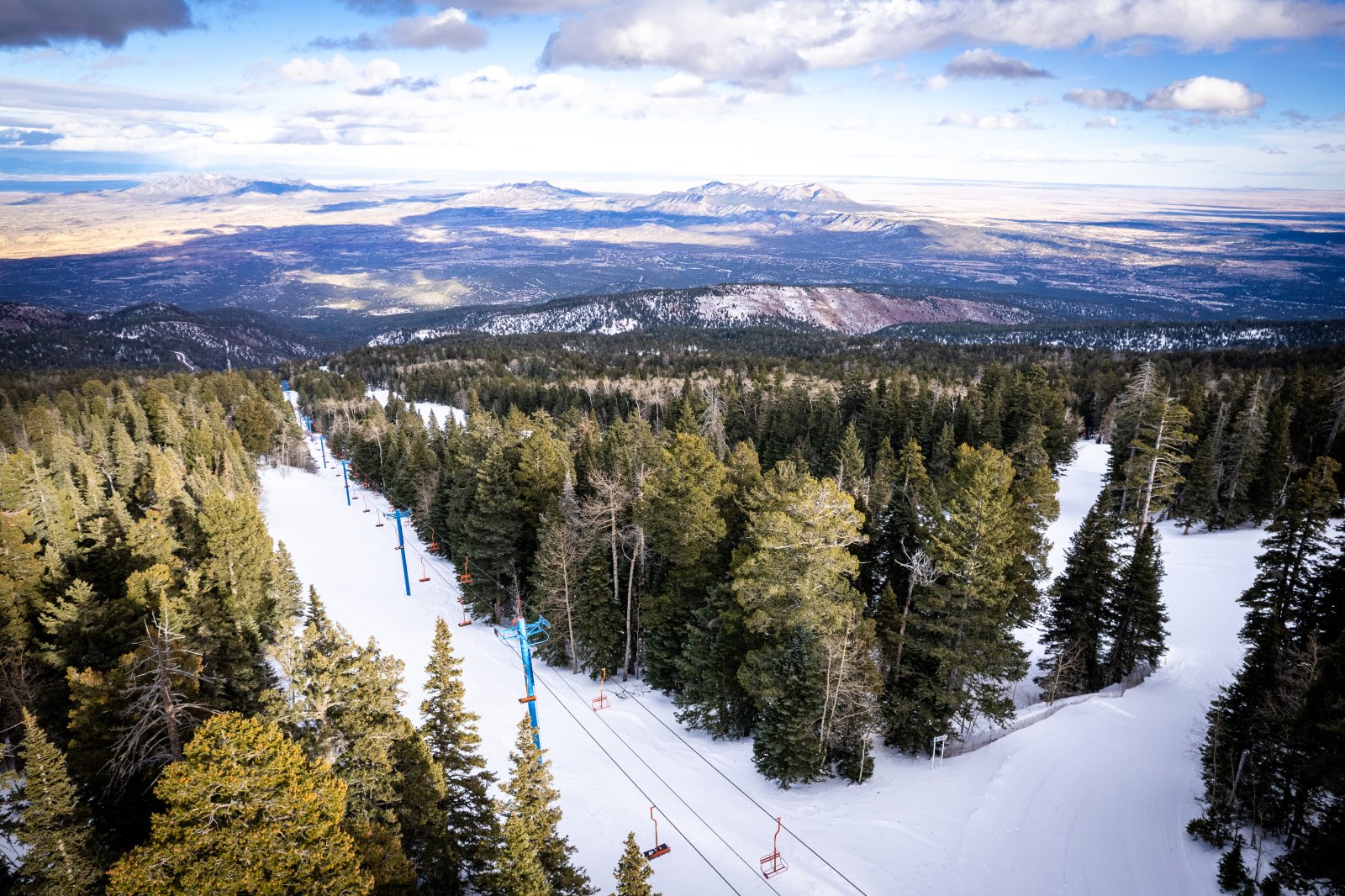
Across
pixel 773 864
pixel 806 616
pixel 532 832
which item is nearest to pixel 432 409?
pixel 806 616

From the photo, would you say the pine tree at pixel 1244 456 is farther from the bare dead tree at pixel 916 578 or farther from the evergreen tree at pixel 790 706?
the evergreen tree at pixel 790 706

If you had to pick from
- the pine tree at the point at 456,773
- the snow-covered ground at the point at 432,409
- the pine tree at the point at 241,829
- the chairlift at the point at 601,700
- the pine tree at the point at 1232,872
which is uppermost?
the pine tree at the point at 241,829

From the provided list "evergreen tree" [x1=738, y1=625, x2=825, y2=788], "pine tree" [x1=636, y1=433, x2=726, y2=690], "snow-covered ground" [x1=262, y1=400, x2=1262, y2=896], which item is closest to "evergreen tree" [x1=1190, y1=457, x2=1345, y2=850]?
"snow-covered ground" [x1=262, y1=400, x2=1262, y2=896]

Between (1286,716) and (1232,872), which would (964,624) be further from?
(1232,872)

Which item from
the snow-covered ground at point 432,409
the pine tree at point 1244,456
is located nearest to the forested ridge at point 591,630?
the pine tree at point 1244,456

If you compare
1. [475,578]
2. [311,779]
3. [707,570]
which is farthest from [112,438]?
[311,779]

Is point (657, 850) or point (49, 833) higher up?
point (49, 833)

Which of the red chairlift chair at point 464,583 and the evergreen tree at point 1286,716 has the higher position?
the evergreen tree at point 1286,716
